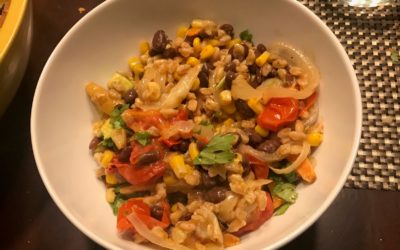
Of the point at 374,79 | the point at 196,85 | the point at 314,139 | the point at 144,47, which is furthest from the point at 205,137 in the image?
the point at 374,79

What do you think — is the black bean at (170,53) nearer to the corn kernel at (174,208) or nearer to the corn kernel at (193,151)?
the corn kernel at (193,151)

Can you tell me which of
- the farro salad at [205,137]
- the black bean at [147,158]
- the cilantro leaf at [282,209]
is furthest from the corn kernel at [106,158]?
the cilantro leaf at [282,209]

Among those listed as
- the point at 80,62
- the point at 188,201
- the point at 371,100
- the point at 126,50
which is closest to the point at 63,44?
the point at 80,62

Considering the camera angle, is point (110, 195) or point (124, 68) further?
point (124, 68)

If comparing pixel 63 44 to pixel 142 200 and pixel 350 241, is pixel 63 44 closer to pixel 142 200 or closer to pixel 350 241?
pixel 142 200

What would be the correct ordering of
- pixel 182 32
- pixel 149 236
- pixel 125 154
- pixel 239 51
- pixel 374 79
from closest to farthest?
pixel 149 236 < pixel 125 154 < pixel 239 51 < pixel 182 32 < pixel 374 79

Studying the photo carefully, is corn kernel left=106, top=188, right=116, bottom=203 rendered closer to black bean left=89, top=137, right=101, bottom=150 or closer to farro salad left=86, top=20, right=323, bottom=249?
farro salad left=86, top=20, right=323, bottom=249

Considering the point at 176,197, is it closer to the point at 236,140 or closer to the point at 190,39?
the point at 236,140
